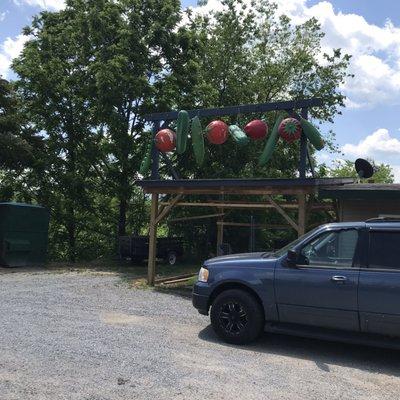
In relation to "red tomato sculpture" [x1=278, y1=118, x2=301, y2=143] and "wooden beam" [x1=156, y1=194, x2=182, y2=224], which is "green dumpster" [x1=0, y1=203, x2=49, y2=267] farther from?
"red tomato sculpture" [x1=278, y1=118, x2=301, y2=143]

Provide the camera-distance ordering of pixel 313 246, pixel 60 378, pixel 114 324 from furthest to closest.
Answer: pixel 114 324, pixel 313 246, pixel 60 378

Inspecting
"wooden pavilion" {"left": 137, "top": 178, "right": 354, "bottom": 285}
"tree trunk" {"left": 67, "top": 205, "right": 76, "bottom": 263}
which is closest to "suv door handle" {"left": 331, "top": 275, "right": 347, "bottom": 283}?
"wooden pavilion" {"left": 137, "top": 178, "right": 354, "bottom": 285}

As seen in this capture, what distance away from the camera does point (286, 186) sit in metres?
10.9

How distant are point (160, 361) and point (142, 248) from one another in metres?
13.0

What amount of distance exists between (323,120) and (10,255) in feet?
60.1

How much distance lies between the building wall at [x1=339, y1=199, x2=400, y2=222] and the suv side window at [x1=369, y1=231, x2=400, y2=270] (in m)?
4.44

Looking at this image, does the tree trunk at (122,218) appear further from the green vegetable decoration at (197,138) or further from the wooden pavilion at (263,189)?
the green vegetable decoration at (197,138)

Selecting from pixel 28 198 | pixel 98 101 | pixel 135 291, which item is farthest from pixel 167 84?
pixel 135 291

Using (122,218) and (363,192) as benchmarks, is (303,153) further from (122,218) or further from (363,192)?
(122,218)

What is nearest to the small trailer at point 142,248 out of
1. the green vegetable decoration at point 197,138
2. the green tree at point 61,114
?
the green tree at point 61,114

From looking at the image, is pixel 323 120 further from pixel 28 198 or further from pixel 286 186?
pixel 286 186

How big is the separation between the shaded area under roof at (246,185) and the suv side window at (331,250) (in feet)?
12.0

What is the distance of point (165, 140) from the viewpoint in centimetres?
1249

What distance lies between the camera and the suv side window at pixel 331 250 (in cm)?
676
